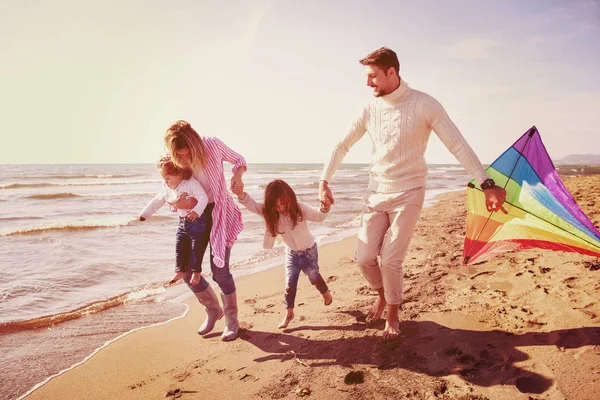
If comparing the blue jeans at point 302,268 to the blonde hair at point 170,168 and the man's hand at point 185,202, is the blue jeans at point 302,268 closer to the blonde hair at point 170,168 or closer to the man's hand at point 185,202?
the man's hand at point 185,202

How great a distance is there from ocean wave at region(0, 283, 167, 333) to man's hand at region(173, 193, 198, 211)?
2134 mm

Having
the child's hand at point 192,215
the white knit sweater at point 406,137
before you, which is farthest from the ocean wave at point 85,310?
the white knit sweater at point 406,137

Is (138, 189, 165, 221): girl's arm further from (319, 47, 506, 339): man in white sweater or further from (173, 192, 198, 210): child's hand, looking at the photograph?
(319, 47, 506, 339): man in white sweater

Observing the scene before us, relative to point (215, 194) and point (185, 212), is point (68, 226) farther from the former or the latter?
point (215, 194)

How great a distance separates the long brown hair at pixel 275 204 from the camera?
12.1 ft

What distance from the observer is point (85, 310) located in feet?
14.4

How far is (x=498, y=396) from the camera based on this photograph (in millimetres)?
2244

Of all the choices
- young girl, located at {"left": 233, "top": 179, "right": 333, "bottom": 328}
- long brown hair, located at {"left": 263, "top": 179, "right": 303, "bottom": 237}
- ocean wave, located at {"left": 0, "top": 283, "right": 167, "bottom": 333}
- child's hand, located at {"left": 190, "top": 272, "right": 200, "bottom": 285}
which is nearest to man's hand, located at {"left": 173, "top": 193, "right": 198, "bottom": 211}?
young girl, located at {"left": 233, "top": 179, "right": 333, "bottom": 328}

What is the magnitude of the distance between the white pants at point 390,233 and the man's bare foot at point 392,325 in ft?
0.22

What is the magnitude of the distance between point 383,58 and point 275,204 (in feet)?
5.62

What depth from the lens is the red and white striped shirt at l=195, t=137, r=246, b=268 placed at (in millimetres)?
3412

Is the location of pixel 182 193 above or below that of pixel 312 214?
above

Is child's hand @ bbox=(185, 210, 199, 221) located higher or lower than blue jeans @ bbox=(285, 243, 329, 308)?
→ higher

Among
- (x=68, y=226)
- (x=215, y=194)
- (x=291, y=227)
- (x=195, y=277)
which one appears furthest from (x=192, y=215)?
(x=68, y=226)
